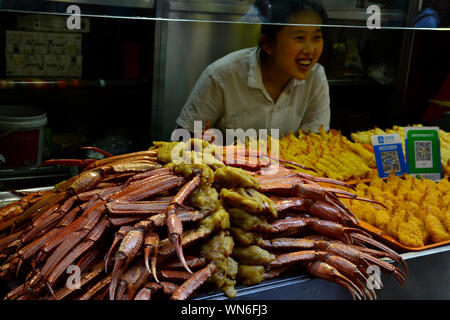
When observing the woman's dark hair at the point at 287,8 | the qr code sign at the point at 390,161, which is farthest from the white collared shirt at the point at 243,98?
the woman's dark hair at the point at 287,8

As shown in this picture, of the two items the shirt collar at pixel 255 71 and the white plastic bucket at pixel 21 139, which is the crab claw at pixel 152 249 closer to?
the white plastic bucket at pixel 21 139

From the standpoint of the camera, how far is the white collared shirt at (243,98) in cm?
305

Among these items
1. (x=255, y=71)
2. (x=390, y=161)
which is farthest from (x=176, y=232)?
(x=255, y=71)

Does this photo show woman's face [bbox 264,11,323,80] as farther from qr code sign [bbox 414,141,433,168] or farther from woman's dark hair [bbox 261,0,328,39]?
woman's dark hair [bbox 261,0,328,39]

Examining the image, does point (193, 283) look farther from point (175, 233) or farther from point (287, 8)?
point (287, 8)

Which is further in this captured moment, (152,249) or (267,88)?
(267,88)

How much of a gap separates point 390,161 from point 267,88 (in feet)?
3.92

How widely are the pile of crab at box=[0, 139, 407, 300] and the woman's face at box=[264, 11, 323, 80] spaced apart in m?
1.32

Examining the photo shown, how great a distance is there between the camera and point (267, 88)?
313 cm

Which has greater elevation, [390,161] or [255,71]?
[255,71]

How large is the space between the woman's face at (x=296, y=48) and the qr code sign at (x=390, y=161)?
2.73 ft

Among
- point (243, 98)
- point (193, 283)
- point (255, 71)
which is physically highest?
point (255, 71)
